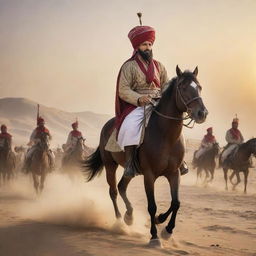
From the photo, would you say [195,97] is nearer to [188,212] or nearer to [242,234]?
[242,234]

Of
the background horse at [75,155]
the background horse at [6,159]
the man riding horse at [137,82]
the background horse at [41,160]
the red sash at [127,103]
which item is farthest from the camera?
the background horse at [6,159]

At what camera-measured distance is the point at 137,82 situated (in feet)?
27.5

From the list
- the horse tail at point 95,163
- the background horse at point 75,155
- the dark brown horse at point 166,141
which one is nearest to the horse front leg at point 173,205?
the dark brown horse at point 166,141

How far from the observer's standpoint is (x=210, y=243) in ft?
27.6

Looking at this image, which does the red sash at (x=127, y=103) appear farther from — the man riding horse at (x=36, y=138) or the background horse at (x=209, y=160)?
the background horse at (x=209, y=160)

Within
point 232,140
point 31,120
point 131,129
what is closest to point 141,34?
point 131,129

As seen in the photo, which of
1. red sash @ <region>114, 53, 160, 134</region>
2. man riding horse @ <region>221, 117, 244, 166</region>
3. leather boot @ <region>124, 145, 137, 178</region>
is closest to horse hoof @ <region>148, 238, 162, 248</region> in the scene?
leather boot @ <region>124, 145, 137, 178</region>

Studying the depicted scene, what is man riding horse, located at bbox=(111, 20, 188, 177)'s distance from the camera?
26.6 ft

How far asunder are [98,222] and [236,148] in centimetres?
1233

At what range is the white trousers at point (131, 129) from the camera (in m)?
7.77

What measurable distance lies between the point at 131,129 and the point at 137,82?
0.99m

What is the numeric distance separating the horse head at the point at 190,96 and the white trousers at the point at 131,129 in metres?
0.79

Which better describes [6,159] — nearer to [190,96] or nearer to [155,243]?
[155,243]

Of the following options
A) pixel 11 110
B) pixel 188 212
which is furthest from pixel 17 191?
pixel 11 110
